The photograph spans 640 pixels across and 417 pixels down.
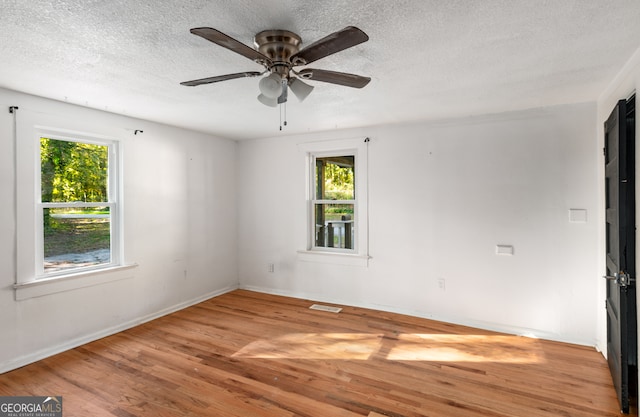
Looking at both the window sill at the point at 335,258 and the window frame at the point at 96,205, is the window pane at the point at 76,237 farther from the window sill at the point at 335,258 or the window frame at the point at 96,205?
the window sill at the point at 335,258

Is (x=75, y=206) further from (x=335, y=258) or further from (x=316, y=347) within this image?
(x=335, y=258)

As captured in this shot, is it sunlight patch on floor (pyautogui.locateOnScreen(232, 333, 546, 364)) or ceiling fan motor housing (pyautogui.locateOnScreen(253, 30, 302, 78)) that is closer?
ceiling fan motor housing (pyautogui.locateOnScreen(253, 30, 302, 78))

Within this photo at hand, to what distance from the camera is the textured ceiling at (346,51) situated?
5.35ft

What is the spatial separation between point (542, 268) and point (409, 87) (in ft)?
7.64

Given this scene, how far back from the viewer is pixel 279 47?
6.13 ft

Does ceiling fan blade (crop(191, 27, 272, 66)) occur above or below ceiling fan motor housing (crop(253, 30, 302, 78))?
below

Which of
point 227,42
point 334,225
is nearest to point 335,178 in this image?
point 334,225

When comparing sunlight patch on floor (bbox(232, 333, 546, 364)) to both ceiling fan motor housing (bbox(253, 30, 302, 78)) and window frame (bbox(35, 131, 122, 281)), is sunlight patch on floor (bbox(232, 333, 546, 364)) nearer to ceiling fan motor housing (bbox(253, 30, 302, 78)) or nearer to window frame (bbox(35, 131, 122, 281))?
window frame (bbox(35, 131, 122, 281))

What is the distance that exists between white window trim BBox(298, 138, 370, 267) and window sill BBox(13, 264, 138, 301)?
2236 mm

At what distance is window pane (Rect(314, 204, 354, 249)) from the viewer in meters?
4.67

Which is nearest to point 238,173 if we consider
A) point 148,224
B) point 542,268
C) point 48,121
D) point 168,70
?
point 148,224

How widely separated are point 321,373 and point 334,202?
2.43m

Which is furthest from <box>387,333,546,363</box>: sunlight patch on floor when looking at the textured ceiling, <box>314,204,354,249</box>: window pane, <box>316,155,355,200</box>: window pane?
the textured ceiling

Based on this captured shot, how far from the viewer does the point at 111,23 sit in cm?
175
